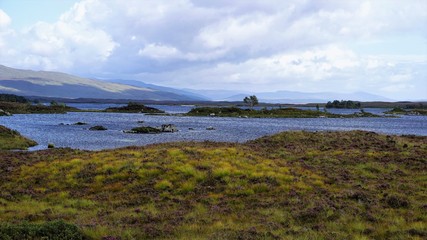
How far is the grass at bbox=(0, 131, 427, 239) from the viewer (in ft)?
59.2

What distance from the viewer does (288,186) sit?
27078 millimetres

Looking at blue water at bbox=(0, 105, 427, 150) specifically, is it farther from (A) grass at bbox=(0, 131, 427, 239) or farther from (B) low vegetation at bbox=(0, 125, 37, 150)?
(A) grass at bbox=(0, 131, 427, 239)

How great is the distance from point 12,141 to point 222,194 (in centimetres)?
4846

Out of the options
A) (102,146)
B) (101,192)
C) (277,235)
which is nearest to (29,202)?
(101,192)

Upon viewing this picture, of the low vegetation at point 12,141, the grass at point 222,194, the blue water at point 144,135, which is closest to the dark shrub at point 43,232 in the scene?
the grass at point 222,194

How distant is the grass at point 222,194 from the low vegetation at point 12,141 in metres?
16.5

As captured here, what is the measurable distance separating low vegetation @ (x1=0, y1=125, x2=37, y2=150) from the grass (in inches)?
651

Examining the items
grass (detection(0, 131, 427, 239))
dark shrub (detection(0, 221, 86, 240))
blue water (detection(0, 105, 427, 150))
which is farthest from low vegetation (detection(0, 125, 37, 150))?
dark shrub (detection(0, 221, 86, 240))

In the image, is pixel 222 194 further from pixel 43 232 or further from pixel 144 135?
pixel 144 135

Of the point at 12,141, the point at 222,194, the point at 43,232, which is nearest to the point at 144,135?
the point at 12,141

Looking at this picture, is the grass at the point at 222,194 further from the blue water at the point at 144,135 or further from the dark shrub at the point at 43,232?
the blue water at the point at 144,135

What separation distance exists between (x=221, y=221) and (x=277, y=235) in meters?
3.72

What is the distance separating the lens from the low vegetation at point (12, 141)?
57.6m

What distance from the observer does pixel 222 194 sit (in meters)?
25.9
